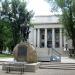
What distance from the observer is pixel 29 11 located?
192 ft

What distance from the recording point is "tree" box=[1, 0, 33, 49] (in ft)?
185

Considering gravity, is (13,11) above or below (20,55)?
above

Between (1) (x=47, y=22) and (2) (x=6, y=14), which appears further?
(1) (x=47, y=22)

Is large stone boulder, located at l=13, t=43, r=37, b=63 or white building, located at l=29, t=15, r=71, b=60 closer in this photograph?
large stone boulder, located at l=13, t=43, r=37, b=63

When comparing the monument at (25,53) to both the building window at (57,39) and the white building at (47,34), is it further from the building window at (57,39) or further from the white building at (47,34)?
the building window at (57,39)

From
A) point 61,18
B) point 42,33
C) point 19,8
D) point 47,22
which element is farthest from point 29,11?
point 42,33

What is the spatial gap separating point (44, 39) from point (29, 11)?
1444 inches

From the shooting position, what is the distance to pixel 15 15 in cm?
5706

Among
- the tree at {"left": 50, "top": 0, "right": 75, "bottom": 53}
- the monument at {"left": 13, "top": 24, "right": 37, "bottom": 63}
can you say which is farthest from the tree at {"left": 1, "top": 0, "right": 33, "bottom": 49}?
the monument at {"left": 13, "top": 24, "right": 37, "bottom": 63}

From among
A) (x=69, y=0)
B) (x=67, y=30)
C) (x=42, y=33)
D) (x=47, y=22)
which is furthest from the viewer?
(x=42, y=33)

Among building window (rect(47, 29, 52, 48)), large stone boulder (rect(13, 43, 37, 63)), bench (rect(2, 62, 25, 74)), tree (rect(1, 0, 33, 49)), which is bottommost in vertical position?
bench (rect(2, 62, 25, 74))

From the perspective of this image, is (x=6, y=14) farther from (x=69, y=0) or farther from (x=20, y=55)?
(x=20, y=55)

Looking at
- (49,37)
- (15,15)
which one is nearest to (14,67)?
(15,15)

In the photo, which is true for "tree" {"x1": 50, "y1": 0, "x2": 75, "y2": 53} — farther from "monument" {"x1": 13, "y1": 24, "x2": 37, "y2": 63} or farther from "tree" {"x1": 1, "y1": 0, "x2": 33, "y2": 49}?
"monument" {"x1": 13, "y1": 24, "x2": 37, "y2": 63}
